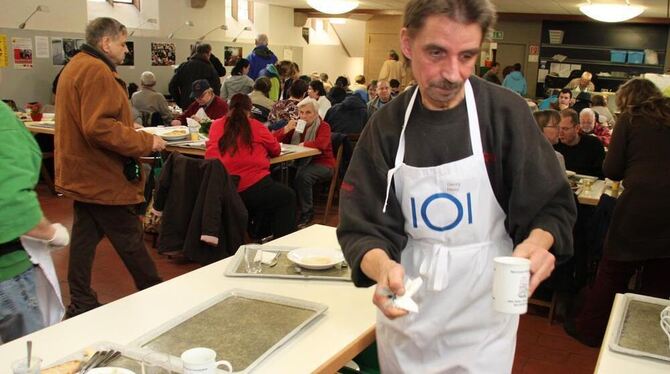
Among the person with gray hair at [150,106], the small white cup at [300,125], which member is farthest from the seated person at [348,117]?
the person with gray hair at [150,106]

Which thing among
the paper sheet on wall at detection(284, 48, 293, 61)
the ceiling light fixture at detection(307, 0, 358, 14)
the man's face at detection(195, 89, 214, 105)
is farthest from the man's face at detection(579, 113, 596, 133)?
the paper sheet on wall at detection(284, 48, 293, 61)

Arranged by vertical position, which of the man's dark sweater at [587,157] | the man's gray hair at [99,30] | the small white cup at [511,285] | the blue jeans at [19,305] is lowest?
the blue jeans at [19,305]

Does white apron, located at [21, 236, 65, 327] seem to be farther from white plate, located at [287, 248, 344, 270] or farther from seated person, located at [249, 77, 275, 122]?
seated person, located at [249, 77, 275, 122]

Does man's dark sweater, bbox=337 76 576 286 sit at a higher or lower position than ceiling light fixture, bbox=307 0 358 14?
lower

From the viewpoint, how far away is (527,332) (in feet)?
12.2

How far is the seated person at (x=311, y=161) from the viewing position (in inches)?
225

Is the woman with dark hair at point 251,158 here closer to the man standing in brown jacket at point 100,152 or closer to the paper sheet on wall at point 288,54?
the man standing in brown jacket at point 100,152

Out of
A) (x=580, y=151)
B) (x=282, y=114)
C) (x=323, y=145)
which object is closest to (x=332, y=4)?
(x=282, y=114)

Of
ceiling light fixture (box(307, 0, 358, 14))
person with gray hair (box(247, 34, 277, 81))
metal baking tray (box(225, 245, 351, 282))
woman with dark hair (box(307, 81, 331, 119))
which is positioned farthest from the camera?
person with gray hair (box(247, 34, 277, 81))

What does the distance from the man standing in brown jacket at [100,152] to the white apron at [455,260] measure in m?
2.04

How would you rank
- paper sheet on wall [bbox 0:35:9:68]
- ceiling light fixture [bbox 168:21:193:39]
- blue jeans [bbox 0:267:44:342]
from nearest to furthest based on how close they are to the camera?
blue jeans [bbox 0:267:44:342], paper sheet on wall [bbox 0:35:9:68], ceiling light fixture [bbox 168:21:193:39]

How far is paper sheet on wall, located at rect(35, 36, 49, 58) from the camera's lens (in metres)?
7.83

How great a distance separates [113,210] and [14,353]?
1784 mm

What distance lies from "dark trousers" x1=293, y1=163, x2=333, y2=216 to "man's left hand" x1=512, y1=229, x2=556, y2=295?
4.34 meters
